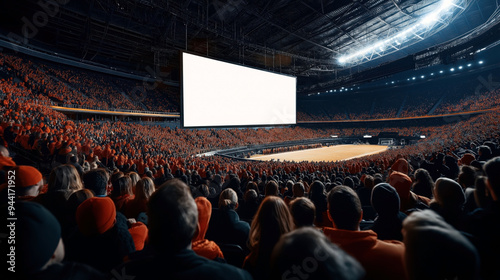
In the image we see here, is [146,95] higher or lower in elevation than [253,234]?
higher

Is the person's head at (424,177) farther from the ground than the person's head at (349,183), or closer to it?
farther from the ground

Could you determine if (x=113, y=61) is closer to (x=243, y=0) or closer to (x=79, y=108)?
(x=79, y=108)

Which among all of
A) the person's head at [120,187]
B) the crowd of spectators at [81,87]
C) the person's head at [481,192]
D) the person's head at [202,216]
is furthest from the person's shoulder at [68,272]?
the crowd of spectators at [81,87]

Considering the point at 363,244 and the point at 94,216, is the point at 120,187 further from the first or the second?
the point at 363,244

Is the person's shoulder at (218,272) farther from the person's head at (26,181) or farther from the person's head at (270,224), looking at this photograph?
the person's head at (26,181)

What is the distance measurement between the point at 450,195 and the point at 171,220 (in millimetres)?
2778

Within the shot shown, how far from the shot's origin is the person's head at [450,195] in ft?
7.27

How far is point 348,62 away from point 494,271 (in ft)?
95.9

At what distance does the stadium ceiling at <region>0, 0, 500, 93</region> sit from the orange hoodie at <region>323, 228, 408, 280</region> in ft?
38.3

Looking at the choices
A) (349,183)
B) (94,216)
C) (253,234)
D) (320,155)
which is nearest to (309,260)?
(253,234)

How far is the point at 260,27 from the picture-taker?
58.8 feet

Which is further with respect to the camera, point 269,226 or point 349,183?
point 349,183

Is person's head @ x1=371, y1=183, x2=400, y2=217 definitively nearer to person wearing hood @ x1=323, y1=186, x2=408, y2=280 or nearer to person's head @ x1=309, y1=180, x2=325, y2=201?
person wearing hood @ x1=323, y1=186, x2=408, y2=280

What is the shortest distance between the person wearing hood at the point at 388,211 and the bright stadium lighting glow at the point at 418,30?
62.6ft
